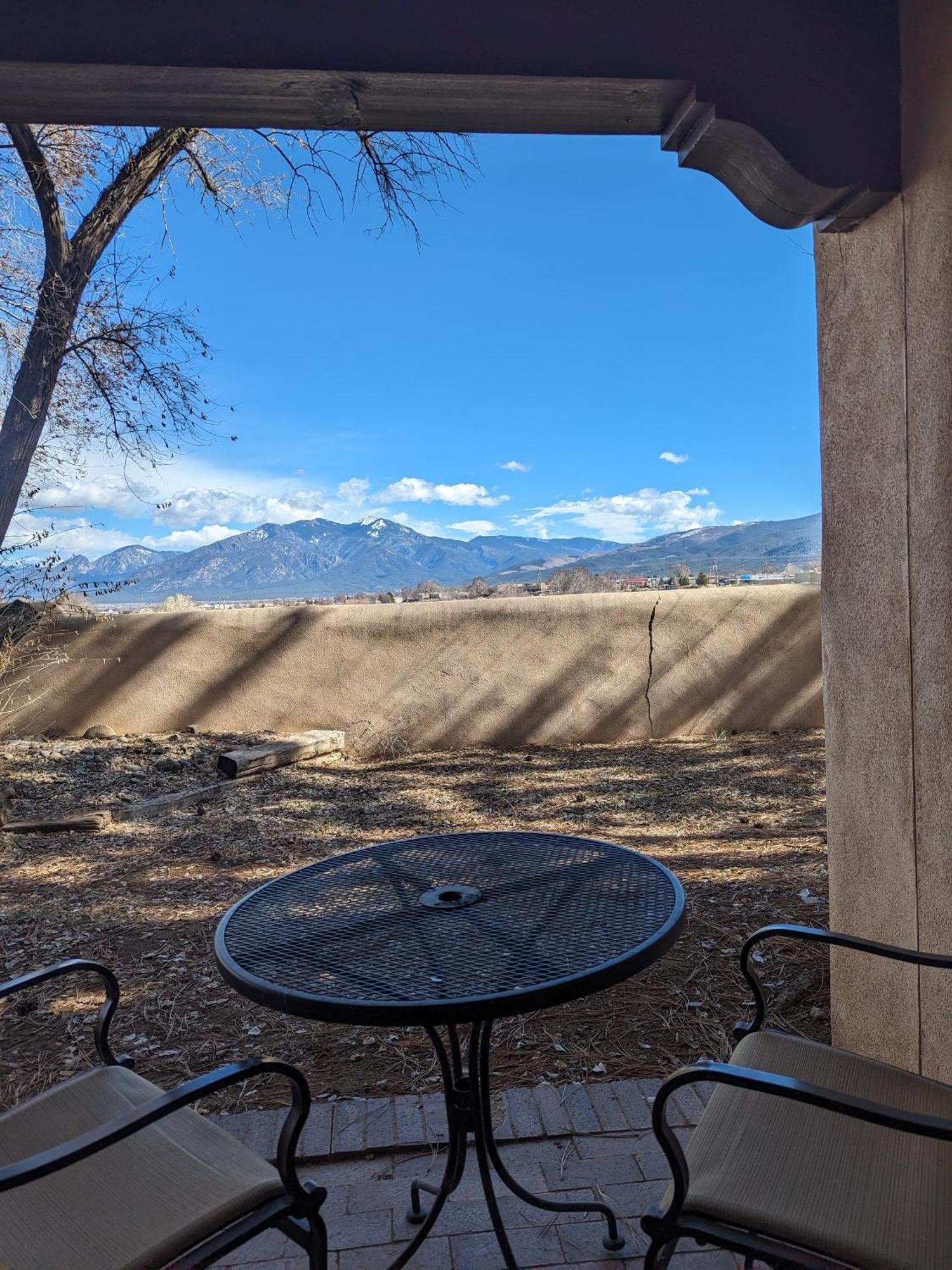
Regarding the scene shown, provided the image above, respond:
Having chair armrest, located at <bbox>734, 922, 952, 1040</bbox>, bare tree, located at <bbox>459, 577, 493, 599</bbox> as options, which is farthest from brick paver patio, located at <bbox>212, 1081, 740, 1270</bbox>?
bare tree, located at <bbox>459, 577, 493, 599</bbox>

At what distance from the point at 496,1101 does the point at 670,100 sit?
7.60 ft

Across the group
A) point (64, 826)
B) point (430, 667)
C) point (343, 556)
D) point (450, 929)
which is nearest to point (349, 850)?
Answer: point (64, 826)

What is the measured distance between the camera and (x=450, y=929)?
161 cm

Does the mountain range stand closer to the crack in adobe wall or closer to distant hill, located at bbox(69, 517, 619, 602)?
distant hill, located at bbox(69, 517, 619, 602)

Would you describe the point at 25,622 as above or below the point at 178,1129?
above

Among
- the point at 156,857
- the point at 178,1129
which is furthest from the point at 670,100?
the point at 156,857

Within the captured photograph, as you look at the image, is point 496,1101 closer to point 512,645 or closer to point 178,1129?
point 178,1129

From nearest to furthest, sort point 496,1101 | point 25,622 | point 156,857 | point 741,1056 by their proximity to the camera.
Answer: point 741,1056 < point 496,1101 < point 156,857 < point 25,622

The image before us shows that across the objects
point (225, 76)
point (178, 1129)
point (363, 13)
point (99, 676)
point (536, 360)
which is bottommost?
point (178, 1129)

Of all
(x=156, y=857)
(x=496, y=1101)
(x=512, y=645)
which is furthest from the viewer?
(x=512, y=645)

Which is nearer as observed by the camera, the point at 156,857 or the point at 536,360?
the point at 156,857

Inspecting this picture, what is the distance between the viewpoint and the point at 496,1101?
217cm

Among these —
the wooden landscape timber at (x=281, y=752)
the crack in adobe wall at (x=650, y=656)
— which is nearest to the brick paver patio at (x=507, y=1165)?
the wooden landscape timber at (x=281, y=752)

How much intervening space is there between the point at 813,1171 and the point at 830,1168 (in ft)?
0.11
